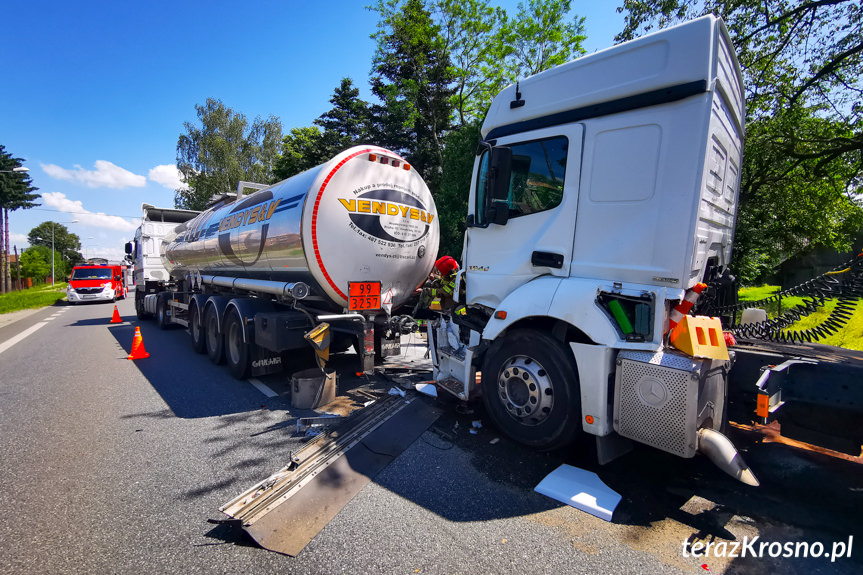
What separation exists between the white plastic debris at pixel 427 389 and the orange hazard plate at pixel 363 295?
3.70 ft

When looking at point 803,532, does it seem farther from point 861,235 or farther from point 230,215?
point 861,235

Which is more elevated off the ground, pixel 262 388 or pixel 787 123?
pixel 787 123

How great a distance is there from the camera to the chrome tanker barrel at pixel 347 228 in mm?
4965

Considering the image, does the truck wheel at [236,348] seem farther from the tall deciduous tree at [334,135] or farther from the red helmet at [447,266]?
the tall deciduous tree at [334,135]

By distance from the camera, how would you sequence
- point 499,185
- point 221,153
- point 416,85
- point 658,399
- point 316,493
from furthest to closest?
point 221,153 → point 416,85 → point 499,185 → point 316,493 → point 658,399

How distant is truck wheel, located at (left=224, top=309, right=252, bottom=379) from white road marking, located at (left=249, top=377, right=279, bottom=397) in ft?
0.46

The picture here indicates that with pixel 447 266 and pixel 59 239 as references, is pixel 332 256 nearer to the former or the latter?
pixel 447 266

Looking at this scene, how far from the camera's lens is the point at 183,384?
232 inches

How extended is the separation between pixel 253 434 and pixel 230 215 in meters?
4.64

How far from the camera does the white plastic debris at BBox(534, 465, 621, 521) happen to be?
282 centimetres

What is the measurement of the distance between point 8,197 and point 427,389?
43.0 metres

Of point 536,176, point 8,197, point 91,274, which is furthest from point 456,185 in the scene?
point 8,197

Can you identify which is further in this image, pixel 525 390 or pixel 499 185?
pixel 499 185

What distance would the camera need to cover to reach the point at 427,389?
504 cm
